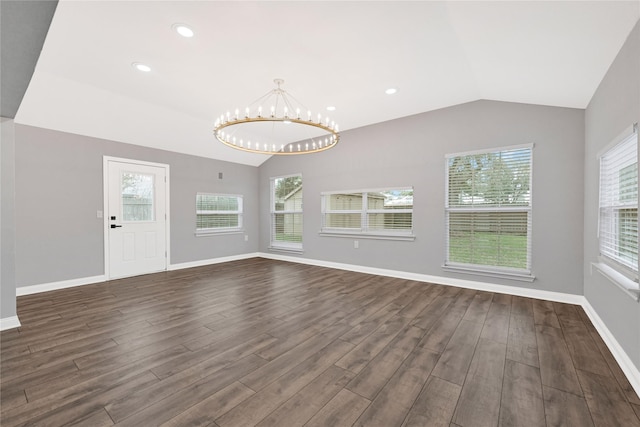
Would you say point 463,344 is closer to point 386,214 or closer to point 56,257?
point 386,214

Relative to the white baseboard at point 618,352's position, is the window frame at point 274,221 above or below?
above

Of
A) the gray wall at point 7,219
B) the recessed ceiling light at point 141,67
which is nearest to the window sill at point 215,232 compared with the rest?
the gray wall at point 7,219

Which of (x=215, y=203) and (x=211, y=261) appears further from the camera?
(x=215, y=203)

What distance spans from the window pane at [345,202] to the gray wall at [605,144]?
3.39m

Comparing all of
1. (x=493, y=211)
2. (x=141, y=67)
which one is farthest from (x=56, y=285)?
(x=493, y=211)

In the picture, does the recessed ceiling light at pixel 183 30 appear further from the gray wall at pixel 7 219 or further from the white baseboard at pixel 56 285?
the white baseboard at pixel 56 285

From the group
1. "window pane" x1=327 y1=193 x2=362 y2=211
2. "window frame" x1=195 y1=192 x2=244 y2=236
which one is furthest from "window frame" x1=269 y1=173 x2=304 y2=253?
"window pane" x1=327 y1=193 x2=362 y2=211

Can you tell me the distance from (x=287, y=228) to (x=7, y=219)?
478 centimetres

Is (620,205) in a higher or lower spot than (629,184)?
lower

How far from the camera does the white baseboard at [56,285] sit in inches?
155

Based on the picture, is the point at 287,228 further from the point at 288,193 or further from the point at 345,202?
the point at 345,202

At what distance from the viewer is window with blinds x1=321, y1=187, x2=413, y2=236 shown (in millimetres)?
5016

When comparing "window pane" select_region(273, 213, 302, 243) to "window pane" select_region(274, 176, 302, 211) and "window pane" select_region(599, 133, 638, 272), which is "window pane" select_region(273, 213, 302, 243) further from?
"window pane" select_region(599, 133, 638, 272)

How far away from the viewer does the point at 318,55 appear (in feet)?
9.68
